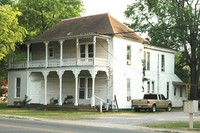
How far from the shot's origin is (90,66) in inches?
1435

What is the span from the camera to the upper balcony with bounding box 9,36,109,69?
37500 millimetres

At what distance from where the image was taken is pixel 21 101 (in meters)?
42.3

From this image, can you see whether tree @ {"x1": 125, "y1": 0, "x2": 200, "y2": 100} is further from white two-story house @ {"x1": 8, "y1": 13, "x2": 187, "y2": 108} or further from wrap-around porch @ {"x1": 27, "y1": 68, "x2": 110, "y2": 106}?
wrap-around porch @ {"x1": 27, "y1": 68, "x2": 110, "y2": 106}

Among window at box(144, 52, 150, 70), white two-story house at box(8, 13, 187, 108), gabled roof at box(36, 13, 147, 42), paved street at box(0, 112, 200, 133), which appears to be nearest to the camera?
paved street at box(0, 112, 200, 133)

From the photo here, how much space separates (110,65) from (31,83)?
31.2ft

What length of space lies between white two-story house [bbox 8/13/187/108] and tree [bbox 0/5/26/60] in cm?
214

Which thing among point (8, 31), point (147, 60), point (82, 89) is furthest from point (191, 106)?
point (8, 31)

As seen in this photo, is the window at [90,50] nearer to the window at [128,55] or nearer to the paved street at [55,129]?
the window at [128,55]

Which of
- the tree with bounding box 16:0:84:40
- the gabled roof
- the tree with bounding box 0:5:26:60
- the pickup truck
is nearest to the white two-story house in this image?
the gabled roof

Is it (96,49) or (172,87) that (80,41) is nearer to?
(96,49)

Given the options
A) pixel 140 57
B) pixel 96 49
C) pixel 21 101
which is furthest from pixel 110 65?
pixel 21 101

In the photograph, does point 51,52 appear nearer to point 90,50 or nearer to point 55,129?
point 90,50

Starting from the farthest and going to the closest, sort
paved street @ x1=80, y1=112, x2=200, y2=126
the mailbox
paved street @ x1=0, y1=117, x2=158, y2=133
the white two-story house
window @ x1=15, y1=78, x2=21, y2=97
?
window @ x1=15, y1=78, x2=21, y2=97, the white two-story house, paved street @ x1=80, y1=112, x2=200, y2=126, the mailbox, paved street @ x1=0, y1=117, x2=158, y2=133

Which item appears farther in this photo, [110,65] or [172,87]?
[172,87]
